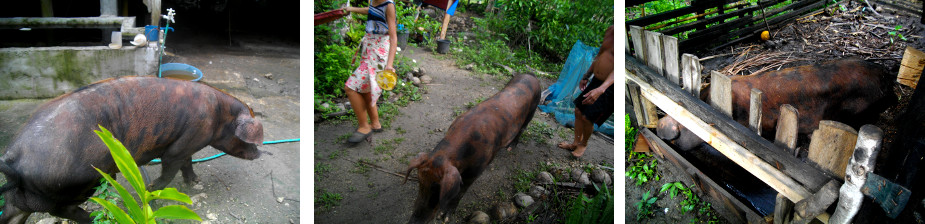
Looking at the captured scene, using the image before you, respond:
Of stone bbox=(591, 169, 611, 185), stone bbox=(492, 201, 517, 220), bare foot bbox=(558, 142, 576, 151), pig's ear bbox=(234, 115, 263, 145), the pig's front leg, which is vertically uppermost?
bare foot bbox=(558, 142, 576, 151)

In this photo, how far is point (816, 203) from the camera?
2.08m

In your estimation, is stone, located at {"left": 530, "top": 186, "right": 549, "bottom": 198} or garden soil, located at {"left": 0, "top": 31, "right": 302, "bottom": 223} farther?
garden soil, located at {"left": 0, "top": 31, "right": 302, "bottom": 223}

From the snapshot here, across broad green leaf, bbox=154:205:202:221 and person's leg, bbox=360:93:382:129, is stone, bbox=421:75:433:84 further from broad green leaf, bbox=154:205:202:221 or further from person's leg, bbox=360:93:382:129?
broad green leaf, bbox=154:205:202:221

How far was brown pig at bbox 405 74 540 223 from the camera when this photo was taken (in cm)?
227

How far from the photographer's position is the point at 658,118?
305 cm

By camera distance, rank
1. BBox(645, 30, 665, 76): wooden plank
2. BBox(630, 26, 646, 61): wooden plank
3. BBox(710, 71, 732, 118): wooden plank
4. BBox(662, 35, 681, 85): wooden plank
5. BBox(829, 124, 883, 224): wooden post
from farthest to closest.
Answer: BBox(630, 26, 646, 61): wooden plank
BBox(645, 30, 665, 76): wooden plank
BBox(662, 35, 681, 85): wooden plank
BBox(710, 71, 732, 118): wooden plank
BBox(829, 124, 883, 224): wooden post

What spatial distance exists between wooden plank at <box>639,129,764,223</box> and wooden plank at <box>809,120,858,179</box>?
586 mm

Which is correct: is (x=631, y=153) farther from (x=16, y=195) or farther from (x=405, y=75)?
(x=16, y=195)

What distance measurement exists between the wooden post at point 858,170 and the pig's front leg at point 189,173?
3.41 meters

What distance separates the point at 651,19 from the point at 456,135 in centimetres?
136

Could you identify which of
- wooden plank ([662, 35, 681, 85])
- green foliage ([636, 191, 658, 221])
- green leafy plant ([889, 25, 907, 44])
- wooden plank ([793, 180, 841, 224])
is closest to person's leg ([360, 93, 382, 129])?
wooden plank ([662, 35, 681, 85])

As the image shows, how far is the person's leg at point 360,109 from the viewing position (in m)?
2.21

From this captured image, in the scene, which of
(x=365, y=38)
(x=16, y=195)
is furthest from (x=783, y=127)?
(x=16, y=195)

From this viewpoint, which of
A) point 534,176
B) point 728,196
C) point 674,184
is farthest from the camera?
point 674,184
